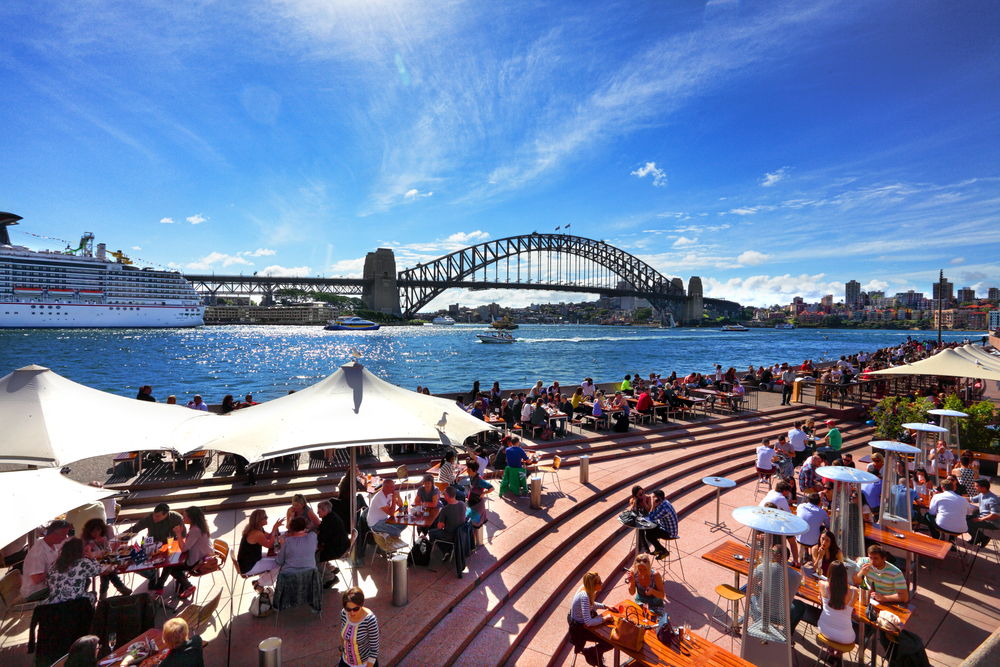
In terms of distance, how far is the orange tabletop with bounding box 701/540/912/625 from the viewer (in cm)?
371

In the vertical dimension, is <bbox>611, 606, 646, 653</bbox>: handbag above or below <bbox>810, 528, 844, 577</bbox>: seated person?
below

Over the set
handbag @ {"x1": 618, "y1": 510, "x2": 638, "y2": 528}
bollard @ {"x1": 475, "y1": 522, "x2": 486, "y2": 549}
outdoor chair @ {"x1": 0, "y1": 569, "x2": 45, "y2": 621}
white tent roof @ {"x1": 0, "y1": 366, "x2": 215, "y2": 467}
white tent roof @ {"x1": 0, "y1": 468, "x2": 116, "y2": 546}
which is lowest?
bollard @ {"x1": 475, "y1": 522, "x2": 486, "y2": 549}

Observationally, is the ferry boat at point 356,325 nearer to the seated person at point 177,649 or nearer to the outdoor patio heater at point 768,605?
the seated person at point 177,649

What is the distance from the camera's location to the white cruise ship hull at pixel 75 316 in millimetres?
58041

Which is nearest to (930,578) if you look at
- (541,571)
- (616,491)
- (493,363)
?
(616,491)

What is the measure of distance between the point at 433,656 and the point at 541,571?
168 centimetres

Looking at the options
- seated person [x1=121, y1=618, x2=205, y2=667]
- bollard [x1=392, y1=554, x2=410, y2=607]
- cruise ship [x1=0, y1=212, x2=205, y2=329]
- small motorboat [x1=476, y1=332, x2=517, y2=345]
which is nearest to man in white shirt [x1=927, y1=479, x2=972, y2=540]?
bollard [x1=392, y1=554, x2=410, y2=607]

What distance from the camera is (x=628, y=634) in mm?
3248

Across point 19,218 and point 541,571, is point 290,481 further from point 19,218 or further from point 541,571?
point 19,218

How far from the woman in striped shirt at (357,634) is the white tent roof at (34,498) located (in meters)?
2.03

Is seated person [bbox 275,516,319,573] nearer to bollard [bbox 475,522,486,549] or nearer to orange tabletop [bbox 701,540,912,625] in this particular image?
bollard [bbox 475,522,486,549]

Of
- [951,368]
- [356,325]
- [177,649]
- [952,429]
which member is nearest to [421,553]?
[177,649]

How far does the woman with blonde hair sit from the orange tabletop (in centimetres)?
71

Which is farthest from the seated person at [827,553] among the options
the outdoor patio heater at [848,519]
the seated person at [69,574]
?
the seated person at [69,574]
